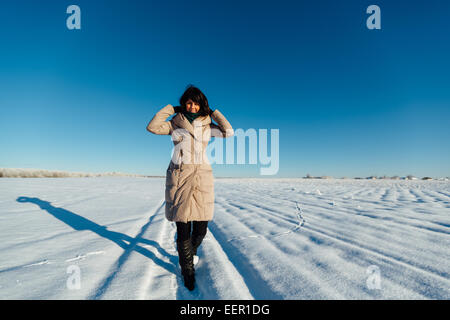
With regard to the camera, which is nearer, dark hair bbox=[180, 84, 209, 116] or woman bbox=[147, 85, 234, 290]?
woman bbox=[147, 85, 234, 290]

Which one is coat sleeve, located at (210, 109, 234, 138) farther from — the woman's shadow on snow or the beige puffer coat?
the woman's shadow on snow

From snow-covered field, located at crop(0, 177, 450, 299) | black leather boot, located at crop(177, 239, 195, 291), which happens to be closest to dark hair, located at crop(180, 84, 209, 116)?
black leather boot, located at crop(177, 239, 195, 291)

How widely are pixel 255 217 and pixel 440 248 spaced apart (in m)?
2.56

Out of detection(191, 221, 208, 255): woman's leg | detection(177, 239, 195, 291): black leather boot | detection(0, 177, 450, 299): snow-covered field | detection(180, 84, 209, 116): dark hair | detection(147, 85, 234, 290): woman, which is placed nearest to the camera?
detection(0, 177, 450, 299): snow-covered field

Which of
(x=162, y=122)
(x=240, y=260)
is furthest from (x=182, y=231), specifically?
(x=162, y=122)

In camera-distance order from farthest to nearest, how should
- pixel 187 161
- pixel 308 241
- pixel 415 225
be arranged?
pixel 415 225 → pixel 308 241 → pixel 187 161

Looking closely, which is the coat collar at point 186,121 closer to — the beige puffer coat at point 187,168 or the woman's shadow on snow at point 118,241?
the beige puffer coat at point 187,168

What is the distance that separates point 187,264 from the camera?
160 cm

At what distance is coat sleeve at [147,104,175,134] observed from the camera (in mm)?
1670

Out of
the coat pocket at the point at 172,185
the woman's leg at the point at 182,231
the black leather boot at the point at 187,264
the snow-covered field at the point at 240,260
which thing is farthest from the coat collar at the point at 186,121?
the snow-covered field at the point at 240,260

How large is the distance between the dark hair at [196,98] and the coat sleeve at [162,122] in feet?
0.45

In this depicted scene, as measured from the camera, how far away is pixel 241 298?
1.38 metres
